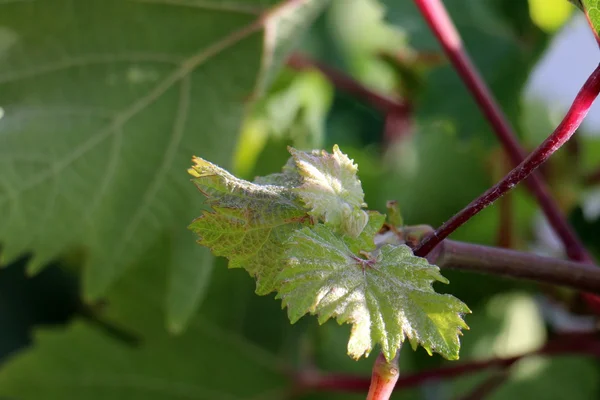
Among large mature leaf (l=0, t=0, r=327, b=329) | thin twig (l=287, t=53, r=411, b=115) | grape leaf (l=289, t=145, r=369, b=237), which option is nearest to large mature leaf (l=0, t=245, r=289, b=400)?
large mature leaf (l=0, t=0, r=327, b=329)

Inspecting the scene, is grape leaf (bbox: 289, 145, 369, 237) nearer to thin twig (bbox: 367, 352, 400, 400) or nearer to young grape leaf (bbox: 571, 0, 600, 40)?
thin twig (bbox: 367, 352, 400, 400)

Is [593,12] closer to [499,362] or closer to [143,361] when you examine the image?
[499,362]

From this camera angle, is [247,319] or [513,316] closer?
[247,319]

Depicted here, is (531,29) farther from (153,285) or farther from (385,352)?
(385,352)

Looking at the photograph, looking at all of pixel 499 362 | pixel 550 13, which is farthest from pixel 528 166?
pixel 550 13

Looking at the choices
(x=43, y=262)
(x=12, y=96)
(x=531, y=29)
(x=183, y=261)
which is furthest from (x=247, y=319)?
(x=531, y=29)

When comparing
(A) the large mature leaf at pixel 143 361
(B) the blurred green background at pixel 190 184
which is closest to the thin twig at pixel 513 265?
(B) the blurred green background at pixel 190 184
